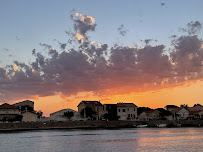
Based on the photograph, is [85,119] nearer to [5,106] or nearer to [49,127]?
[49,127]

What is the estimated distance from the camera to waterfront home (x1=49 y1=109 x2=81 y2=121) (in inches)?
6486

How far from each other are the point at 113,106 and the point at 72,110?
2143cm

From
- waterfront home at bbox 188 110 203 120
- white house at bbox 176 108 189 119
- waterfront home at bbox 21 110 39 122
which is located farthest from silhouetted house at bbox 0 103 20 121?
waterfront home at bbox 188 110 203 120

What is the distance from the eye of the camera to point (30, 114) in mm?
148750

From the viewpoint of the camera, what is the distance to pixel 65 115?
543ft

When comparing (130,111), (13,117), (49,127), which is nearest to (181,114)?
(130,111)

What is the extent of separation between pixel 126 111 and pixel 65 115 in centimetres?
3166

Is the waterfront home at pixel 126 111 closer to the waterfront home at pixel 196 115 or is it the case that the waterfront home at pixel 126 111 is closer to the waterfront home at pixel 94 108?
the waterfront home at pixel 94 108

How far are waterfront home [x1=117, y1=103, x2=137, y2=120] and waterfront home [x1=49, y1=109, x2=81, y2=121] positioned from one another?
69.9ft

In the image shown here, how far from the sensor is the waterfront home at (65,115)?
6486 inches

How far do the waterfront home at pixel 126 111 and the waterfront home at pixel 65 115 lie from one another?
2132 cm

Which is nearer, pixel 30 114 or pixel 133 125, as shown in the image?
pixel 30 114

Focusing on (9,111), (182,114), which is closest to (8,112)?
(9,111)

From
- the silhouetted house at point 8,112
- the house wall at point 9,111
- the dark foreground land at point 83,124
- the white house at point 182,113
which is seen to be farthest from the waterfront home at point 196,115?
the silhouetted house at point 8,112
